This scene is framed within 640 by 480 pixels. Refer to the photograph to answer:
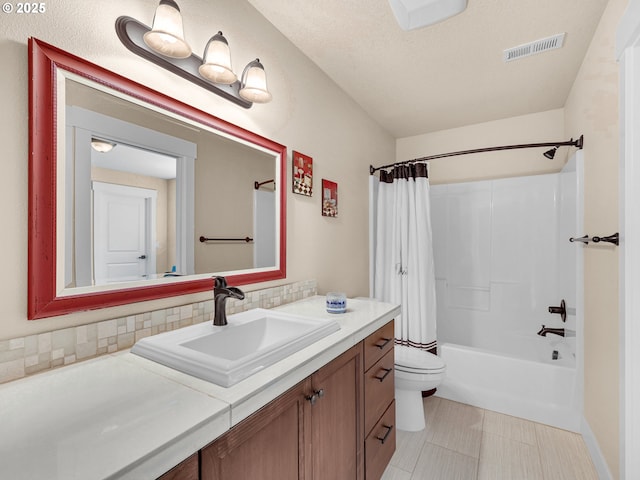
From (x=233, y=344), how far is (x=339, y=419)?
19.8 inches

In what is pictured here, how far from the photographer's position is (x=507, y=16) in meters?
1.69

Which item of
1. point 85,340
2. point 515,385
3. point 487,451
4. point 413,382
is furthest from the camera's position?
point 515,385

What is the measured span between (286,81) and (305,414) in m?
1.75

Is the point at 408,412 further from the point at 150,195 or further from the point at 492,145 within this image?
the point at 492,145

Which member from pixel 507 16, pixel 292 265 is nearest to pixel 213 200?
pixel 292 265

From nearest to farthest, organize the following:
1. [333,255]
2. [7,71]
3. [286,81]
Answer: [7,71]
[286,81]
[333,255]

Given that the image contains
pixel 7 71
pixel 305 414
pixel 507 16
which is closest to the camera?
pixel 7 71

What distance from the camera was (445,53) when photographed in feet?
6.64

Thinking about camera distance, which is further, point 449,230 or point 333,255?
point 449,230

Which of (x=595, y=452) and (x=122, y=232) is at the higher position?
(x=122, y=232)

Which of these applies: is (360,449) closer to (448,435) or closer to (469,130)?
(448,435)

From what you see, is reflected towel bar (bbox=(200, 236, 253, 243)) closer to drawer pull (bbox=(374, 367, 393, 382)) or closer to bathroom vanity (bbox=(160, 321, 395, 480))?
bathroom vanity (bbox=(160, 321, 395, 480))

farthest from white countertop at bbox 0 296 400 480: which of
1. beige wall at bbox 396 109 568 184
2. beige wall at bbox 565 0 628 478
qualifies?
beige wall at bbox 396 109 568 184

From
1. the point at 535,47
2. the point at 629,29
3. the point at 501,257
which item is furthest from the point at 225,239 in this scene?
the point at 501,257
